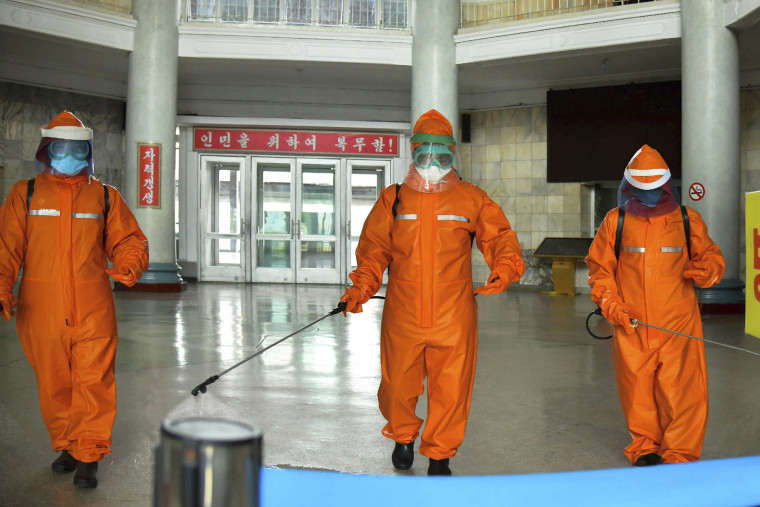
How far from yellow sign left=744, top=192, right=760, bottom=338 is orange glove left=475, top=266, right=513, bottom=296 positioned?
41.3 inches

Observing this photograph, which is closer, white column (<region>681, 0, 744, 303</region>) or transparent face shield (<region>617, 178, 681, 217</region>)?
transparent face shield (<region>617, 178, 681, 217</region>)

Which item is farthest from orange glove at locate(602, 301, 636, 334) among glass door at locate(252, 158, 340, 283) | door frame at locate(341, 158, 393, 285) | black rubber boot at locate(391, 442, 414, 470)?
glass door at locate(252, 158, 340, 283)

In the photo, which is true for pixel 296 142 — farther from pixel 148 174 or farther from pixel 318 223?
pixel 148 174

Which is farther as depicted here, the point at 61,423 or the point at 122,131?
the point at 122,131

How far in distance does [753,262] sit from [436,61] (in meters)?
8.99

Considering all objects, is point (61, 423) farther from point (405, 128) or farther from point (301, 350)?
point (405, 128)

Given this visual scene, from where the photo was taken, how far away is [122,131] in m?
14.4

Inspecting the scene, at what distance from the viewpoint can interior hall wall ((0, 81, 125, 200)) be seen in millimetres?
12773

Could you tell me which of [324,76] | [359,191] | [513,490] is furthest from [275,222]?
[513,490]

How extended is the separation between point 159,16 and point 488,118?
21.5 ft

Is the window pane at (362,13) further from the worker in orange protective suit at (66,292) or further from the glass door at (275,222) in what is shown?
the worker in orange protective suit at (66,292)

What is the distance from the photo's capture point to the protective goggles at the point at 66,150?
319 centimetres

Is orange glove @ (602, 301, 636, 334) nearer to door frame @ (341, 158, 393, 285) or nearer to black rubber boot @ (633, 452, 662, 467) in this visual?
black rubber boot @ (633, 452, 662, 467)

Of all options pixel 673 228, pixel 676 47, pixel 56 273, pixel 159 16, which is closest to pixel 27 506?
pixel 56 273
